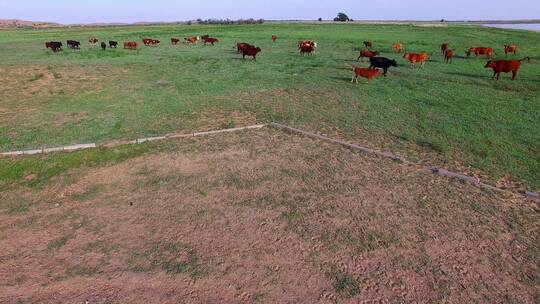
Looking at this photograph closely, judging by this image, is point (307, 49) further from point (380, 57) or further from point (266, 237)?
point (266, 237)

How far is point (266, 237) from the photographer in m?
4.75

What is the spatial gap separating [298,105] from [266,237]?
6.63m

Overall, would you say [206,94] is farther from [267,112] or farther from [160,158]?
[160,158]

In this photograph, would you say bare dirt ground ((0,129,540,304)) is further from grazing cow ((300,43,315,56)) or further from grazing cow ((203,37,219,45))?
grazing cow ((203,37,219,45))

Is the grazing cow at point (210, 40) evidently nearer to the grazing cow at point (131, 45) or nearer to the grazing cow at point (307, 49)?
the grazing cow at point (131, 45)

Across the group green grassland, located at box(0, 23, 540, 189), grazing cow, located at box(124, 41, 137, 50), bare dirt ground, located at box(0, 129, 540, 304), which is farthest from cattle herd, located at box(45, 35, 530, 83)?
bare dirt ground, located at box(0, 129, 540, 304)

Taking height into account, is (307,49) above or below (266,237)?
above

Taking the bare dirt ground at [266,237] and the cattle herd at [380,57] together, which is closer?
the bare dirt ground at [266,237]

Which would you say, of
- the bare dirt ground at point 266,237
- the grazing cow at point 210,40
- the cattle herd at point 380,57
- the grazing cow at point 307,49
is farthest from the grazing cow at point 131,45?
the bare dirt ground at point 266,237

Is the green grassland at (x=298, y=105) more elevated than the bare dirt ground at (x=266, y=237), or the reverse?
the green grassland at (x=298, y=105)

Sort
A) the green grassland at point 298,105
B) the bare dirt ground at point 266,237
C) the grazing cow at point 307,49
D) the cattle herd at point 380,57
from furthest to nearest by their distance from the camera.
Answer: the grazing cow at point 307,49 → the cattle herd at point 380,57 → the green grassland at point 298,105 → the bare dirt ground at point 266,237

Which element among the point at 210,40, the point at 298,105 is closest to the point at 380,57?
the point at 298,105

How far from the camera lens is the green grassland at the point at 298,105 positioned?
7.84 m

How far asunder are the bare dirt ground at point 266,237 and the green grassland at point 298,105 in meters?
1.66
